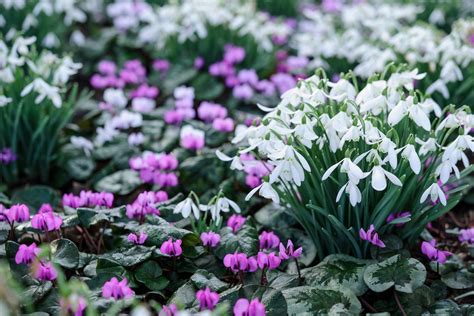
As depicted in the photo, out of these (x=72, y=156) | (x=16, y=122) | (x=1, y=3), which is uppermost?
(x=1, y=3)

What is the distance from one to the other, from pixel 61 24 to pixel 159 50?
0.69 m

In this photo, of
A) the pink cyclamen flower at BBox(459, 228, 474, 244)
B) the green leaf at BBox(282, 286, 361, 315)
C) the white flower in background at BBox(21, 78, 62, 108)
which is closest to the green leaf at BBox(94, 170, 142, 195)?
the white flower in background at BBox(21, 78, 62, 108)

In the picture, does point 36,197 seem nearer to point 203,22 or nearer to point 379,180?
point 379,180

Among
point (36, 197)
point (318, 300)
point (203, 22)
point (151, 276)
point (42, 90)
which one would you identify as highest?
point (203, 22)

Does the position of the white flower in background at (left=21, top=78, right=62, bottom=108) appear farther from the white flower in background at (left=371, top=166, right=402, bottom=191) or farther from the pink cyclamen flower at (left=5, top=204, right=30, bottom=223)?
the white flower in background at (left=371, top=166, right=402, bottom=191)

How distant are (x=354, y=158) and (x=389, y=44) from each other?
4.89 feet

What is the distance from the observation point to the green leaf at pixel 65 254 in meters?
1.89

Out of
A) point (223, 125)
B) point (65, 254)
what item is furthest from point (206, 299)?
point (223, 125)

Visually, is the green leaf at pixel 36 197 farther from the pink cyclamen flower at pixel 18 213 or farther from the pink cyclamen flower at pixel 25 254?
the pink cyclamen flower at pixel 25 254

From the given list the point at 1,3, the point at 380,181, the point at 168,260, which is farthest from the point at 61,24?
the point at 380,181

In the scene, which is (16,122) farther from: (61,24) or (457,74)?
(457,74)

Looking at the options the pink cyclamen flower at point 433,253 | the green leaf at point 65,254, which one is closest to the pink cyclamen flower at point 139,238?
the green leaf at point 65,254

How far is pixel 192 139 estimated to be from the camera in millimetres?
2699

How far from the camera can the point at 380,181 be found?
5.73ft
